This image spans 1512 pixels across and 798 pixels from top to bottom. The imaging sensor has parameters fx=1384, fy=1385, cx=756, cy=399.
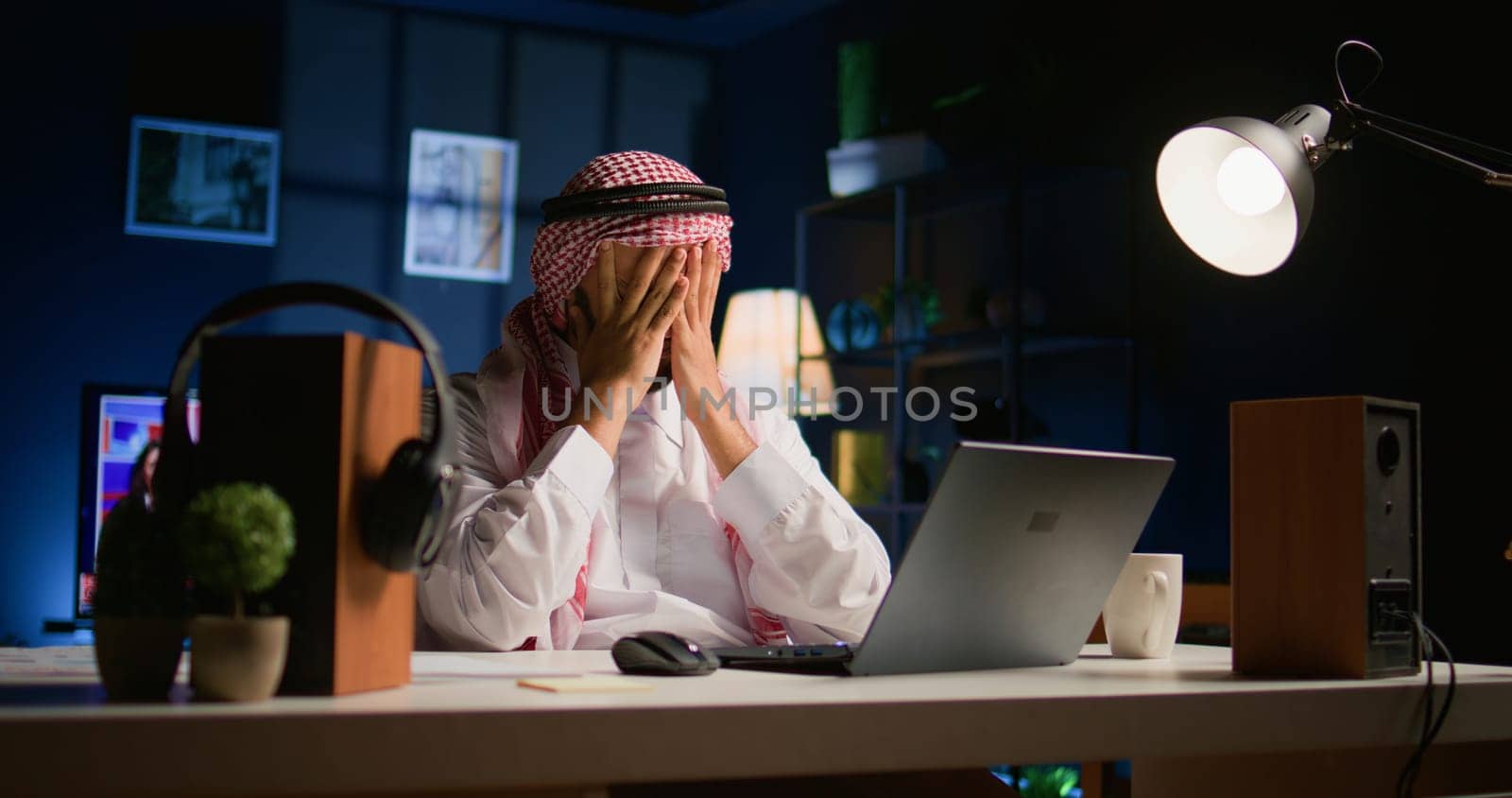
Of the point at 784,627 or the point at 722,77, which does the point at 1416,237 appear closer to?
the point at 784,627

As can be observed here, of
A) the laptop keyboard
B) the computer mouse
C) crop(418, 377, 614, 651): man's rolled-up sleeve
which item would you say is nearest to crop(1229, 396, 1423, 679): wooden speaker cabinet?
the laptop keyboard

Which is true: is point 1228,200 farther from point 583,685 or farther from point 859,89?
point 859,89

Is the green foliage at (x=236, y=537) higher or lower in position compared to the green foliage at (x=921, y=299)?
lower

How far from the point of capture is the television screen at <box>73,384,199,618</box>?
167 inches

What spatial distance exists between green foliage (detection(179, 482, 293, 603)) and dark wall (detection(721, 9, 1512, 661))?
6.54 ft

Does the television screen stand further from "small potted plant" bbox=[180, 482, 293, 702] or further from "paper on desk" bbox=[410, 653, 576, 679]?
"small potted plant" bbox=[180, 482, 293, 702]

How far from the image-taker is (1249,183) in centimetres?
157

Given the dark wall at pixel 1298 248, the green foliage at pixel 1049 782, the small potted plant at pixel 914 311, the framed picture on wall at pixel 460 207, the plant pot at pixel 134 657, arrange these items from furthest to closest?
the framed picture on wall at pixel 460 207, the small potted plant at pixel 914 311, the green foliage at pixel 1049 782, the dark wall at pixel 1298 248, the plant pot at pixel 134 657

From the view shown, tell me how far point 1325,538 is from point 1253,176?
0.51 meters

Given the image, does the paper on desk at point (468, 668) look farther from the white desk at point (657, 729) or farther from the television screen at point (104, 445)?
the television screen at point (104, 445)

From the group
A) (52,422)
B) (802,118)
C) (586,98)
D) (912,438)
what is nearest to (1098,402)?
(912,438)

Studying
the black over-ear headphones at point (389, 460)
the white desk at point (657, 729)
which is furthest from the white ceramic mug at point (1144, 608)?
the black over-ear headphones at point (389, 460)

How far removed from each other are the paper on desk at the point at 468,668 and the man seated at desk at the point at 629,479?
35 cm

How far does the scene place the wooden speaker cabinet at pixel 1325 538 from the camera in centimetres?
120
